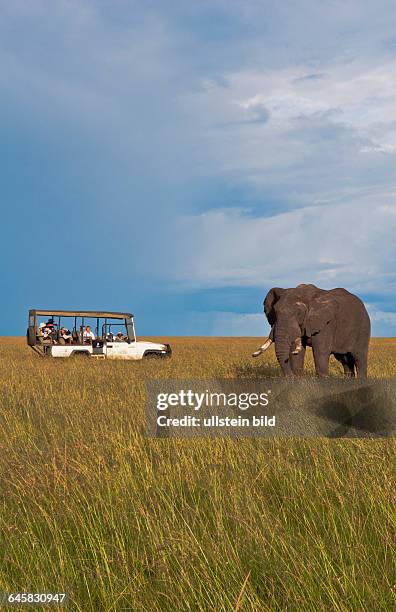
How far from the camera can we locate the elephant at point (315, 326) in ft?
42.8

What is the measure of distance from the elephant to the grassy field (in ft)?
19.0

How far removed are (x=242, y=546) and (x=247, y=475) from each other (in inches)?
70.1

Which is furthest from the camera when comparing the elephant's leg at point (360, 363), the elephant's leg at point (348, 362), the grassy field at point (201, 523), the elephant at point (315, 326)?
the elephant's leg at point (348, 362)

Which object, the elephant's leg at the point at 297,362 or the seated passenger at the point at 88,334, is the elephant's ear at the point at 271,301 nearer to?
the elephant's leg at the point at 297,362

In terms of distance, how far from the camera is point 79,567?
383 cm

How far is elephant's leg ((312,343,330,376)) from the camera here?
13297 millimetres

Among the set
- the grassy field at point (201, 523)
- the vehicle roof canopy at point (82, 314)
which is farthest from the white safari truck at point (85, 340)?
the grassy field at point (201, 523)

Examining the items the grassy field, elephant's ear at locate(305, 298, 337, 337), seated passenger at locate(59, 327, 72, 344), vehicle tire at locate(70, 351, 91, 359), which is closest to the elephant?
elephant's ear at locate(305, 298, 337, 337)

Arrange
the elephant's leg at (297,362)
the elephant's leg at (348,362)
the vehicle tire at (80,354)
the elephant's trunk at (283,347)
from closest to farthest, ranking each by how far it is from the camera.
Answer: the elephant's trunk at (283,347) < the elephant's leg at (297,362) < the elephant's leg at (348,362) < the vehicle tire at (80,354)

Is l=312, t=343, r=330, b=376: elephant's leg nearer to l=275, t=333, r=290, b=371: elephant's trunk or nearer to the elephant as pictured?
the elephant

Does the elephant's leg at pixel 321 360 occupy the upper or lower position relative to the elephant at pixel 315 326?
lower

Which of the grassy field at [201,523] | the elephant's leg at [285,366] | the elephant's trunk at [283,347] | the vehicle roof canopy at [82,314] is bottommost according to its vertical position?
the grassy field at [201,523]

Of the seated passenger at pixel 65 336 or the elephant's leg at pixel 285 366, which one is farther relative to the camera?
the seated passenger at pixel 65 336

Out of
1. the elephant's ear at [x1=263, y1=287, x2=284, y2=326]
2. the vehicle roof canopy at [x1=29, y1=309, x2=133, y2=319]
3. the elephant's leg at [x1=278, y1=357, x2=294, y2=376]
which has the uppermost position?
the vehicle roof canopy at [x1=29, y1=309, x2=133, y2=319]
